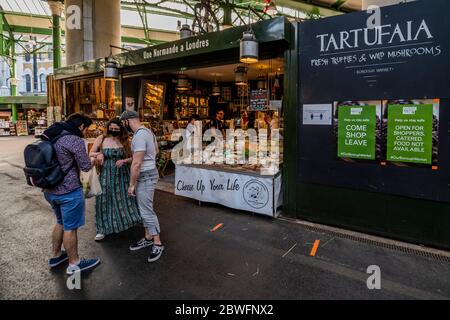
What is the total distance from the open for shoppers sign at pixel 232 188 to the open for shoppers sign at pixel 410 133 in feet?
6.55

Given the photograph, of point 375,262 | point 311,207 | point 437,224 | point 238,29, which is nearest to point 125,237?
point 311,207

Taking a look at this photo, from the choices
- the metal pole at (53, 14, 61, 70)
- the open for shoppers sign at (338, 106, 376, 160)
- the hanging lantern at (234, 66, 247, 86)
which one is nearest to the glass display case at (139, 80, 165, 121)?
the hanging lantern at (234, 66, 247, 86)

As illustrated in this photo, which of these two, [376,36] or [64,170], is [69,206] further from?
[376,36]

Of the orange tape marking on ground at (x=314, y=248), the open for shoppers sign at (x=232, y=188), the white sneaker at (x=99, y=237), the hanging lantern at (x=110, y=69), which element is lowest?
the orange tape marking on ground at (x=314, y=248)

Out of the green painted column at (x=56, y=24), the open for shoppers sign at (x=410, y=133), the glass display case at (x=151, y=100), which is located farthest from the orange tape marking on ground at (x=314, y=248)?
the green painted column at (x=56, y=24)

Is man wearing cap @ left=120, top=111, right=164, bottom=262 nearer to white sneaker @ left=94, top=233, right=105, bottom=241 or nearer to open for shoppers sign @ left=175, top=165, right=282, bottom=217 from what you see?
white sneaker @ left=94, top=233, right=105, bottom=241

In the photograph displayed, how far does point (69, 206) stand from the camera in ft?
11.2

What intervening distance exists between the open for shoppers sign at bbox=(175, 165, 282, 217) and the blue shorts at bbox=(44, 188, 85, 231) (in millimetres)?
3042

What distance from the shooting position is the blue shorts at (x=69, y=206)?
3396 millimetres

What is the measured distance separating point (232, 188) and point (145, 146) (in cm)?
250

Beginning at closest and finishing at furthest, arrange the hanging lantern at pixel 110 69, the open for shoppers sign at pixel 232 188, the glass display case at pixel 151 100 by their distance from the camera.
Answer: the open for shoppers sign at pixel 232 188, the hanging lantern at pixel 110 69, the glass display case at pixel 151 100

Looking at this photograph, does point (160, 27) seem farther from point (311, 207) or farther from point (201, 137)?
point (311, 207)

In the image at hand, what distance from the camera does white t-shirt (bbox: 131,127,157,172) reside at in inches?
151

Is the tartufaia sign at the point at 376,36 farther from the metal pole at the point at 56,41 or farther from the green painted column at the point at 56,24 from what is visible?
the metal pole at the point at 56,41
